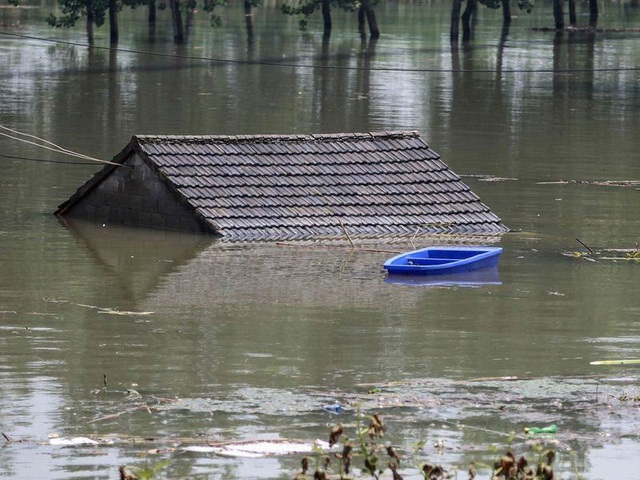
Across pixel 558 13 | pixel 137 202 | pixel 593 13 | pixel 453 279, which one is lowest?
pixel 593 13

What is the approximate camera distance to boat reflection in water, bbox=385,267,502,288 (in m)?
16.0

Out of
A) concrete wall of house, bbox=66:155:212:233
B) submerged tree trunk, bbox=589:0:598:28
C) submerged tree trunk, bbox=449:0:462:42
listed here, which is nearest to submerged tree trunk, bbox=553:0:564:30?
submerged tree trunk, bbox=589:0:598:28

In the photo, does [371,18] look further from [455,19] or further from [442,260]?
[442,260]

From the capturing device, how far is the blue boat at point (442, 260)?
16406 mm

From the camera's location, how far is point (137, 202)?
63.2 feet

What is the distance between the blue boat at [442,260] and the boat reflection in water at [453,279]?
0.18 ft

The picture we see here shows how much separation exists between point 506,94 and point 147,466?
117 feet

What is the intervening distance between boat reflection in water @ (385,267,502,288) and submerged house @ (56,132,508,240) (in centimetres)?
229

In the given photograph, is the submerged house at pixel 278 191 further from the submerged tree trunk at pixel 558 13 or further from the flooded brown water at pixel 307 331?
the submerged tree trunk at pixel 558 13

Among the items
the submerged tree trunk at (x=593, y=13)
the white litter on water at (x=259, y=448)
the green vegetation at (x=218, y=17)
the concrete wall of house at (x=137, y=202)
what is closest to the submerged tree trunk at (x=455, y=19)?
the green vegetation at (x=218, y=17)

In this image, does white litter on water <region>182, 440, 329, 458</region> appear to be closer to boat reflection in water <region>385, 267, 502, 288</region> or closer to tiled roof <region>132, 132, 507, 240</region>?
boat reflection in water <region>385, 267, 502, 288</region>

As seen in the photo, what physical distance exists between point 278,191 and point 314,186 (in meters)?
0.49

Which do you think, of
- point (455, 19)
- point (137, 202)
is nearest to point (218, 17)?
point (455, 19)

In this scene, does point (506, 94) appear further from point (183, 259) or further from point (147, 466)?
point (147, 466)
